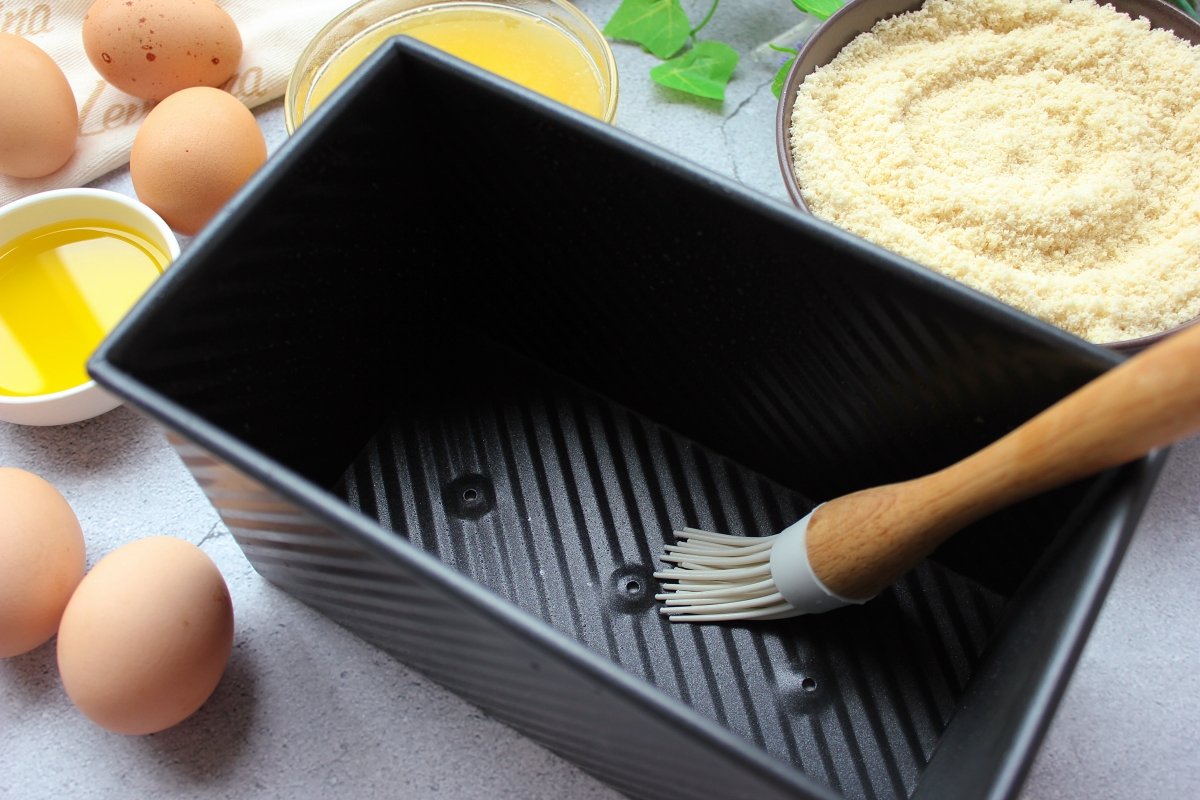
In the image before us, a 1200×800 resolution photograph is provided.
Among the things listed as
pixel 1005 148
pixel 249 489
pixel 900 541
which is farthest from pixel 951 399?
pixel 249 489

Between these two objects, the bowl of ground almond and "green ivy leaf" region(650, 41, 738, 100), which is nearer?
the bowl of ground almond

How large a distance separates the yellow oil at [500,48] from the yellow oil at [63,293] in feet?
0.54

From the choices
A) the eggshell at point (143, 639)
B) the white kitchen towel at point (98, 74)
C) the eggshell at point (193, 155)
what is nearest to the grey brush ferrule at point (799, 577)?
the eggshell at point (143, 639)

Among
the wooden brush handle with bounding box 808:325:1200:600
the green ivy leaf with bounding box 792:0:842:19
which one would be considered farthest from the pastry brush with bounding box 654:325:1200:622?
the green ivy leaf with bounding box 792:0:842:19

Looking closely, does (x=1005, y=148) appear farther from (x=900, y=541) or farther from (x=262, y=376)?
(x=262, y=376)

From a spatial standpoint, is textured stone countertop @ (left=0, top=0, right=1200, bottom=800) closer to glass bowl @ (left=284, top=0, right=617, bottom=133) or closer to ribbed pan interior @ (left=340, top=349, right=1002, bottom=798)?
ribbed pan interior @ (left=340, top=349, right=1002, bottom=798)

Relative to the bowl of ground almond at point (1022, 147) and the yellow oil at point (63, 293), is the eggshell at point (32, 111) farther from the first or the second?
the bowl of ground almond at point (1022, 147)

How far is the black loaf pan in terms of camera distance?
1.45 ft

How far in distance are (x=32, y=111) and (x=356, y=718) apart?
1.44ft

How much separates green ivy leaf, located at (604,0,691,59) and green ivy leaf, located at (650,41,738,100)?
1 cm

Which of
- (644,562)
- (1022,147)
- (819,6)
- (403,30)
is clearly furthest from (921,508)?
(403,30)

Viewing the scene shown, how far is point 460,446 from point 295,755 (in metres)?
0.20

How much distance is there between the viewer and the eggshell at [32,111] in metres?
0.69

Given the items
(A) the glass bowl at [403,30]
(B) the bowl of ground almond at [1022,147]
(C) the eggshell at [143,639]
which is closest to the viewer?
(C) the eggshell at [143,639]
